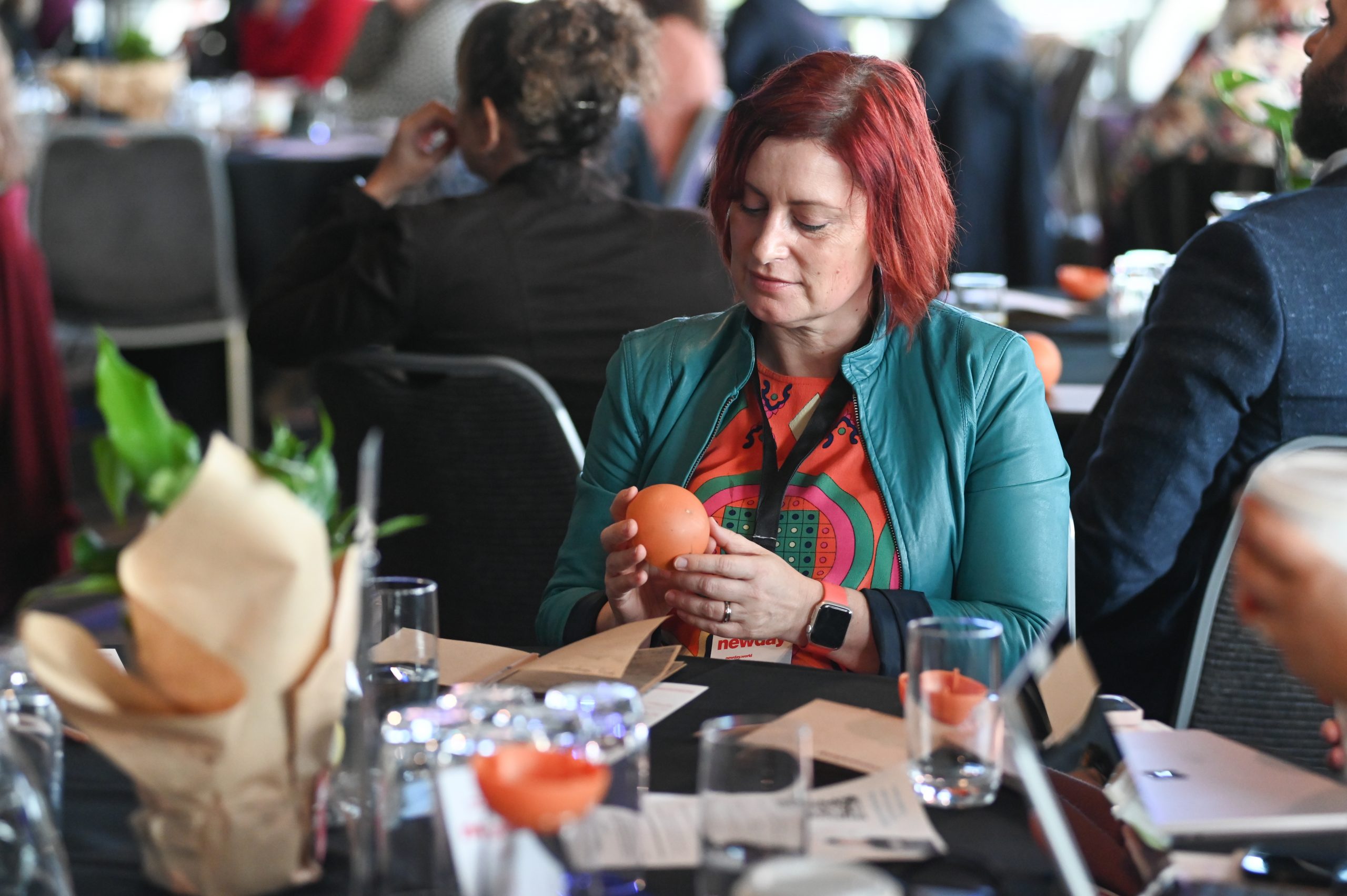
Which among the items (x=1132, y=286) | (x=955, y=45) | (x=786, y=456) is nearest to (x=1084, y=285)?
(x=1132, y=286)

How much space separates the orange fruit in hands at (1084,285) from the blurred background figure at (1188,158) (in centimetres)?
119

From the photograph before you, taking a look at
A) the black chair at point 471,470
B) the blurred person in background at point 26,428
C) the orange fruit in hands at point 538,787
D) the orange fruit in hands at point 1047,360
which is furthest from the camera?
the blurred person in background at point 26,428

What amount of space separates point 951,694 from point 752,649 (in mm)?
554

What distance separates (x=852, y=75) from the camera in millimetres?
1740

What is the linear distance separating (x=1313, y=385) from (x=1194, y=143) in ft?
10.7

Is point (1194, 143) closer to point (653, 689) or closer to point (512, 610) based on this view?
point (512, 610)

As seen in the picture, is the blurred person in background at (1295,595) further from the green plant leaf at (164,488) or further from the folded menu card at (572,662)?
the green plant leaf at (164,488)

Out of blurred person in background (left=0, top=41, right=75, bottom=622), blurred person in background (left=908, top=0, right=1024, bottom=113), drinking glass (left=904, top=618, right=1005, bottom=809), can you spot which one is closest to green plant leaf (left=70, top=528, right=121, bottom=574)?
drinking glass (left=904, top=618, right=1005, bottom=809)

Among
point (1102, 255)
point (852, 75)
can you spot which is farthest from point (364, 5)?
point (852, 75)

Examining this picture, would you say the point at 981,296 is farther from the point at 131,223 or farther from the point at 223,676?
the point at 131,223

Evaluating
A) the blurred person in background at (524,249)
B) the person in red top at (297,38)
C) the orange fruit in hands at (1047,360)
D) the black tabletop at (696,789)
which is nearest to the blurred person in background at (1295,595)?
the black tabletop at (696,789)

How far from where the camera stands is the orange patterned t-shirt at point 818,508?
67.0 inches

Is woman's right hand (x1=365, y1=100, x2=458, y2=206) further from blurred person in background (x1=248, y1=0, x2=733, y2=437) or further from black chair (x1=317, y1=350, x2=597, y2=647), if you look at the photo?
black chair (x1=317, y1=350, x2=597, y2=647)

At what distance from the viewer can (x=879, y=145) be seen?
5.63 feet
